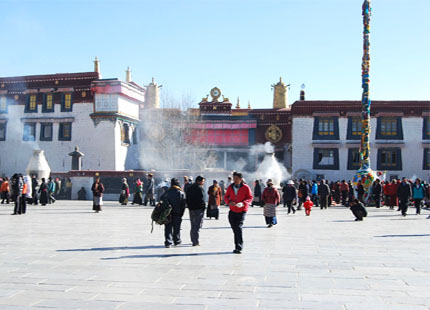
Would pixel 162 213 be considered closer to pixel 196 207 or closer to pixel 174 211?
pixel 174 211

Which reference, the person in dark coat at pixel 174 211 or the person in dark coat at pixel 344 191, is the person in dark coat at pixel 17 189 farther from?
the person in dark coat at pixel 344 191

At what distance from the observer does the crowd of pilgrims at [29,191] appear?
19000 mm

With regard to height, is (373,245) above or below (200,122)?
below

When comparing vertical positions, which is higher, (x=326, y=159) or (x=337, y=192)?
(x=326, y=159)

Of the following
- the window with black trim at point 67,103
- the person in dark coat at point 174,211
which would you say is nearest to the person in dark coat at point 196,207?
the person in dark coat at point 174,211

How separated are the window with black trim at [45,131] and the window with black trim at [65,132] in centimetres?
96

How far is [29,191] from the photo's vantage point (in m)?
19.7

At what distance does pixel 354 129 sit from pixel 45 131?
2629 centimetres

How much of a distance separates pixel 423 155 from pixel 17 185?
36.3m

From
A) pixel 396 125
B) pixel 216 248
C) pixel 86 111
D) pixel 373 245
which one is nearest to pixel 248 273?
pixel 216 248

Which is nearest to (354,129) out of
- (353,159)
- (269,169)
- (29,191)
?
(353,159)

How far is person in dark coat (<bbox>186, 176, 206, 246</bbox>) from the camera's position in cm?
1095

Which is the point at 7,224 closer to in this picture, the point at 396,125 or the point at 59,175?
the point at 59,175

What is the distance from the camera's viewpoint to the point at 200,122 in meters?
50.4
